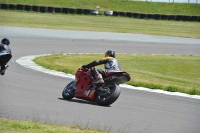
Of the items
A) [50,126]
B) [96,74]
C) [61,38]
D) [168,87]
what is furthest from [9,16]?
[50,126]

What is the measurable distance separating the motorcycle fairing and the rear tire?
0.32m

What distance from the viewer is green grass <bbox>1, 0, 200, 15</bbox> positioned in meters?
60.1

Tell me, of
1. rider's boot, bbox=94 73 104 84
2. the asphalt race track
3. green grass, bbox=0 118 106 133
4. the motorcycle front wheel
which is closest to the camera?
green grass, bbox=0 118 106 133

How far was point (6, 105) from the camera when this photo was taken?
1100cm

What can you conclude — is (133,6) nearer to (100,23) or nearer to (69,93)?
(100,23)

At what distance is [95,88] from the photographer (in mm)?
12234

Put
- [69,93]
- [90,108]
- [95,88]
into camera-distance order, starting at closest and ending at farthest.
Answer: [90,108] < [95,88] < [69,93]

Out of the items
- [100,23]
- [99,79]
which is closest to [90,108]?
[99,79]

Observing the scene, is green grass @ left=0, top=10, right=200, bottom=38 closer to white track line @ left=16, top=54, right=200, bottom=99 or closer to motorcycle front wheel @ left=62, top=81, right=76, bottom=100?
white track line @ left=16, top=54, right=200, bottom=99

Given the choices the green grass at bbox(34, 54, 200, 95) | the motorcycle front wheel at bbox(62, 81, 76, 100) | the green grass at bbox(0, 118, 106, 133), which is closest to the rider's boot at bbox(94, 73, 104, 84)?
the motorcycle front wheel at bbox(62, 81, 76, 100)

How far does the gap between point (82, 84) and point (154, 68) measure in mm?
9285

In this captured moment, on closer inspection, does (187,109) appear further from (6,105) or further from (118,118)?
(6,105)

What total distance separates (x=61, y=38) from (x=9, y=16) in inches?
501

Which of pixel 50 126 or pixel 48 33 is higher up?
pixel 50 126
